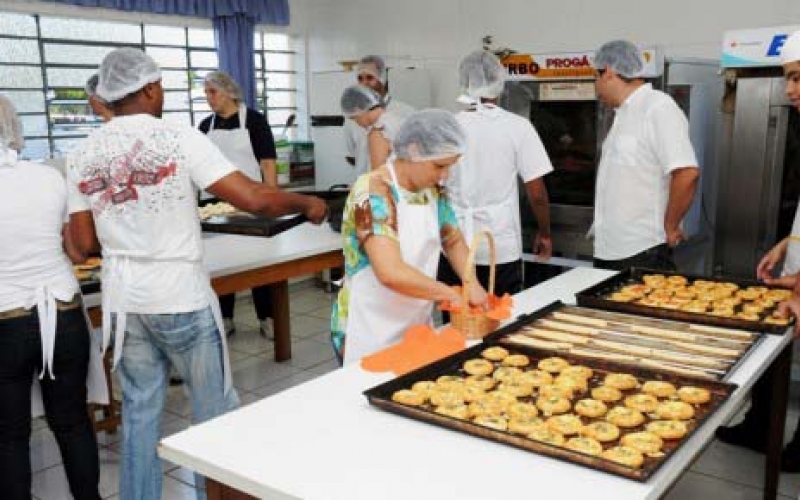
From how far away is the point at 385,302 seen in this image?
7.47 feet

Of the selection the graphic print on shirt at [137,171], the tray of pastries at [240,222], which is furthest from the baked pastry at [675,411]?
the tray of pastries at [240,222]

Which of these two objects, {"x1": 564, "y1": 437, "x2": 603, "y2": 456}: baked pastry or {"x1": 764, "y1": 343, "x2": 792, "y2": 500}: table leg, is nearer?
{"x1": 564, "y1": 437, "x2": 603, "y2": 456}: baked pastry

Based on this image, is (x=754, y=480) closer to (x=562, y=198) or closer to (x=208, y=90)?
(x=562, y=198)

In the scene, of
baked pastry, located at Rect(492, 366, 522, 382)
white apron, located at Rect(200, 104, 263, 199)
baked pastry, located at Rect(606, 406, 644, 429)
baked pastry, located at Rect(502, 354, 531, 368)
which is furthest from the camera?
white apron, located at Rect(200, 104, 263, 199)

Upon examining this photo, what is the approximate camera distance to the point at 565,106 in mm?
4090

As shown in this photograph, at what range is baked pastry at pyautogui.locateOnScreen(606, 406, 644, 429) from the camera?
1.55m

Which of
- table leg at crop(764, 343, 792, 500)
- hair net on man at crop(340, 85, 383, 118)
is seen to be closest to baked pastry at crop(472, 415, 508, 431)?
table leg at crop(764, 343, 792, 500)

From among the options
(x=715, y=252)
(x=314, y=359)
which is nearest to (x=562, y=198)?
(x=715, y=252)

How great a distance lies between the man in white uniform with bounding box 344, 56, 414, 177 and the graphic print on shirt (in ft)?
7.91

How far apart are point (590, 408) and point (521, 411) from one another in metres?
0.16

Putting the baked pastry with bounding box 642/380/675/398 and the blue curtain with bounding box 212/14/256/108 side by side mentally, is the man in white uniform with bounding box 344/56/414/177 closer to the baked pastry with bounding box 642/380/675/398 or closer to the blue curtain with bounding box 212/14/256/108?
the blue curtain with bounding box 212/14/256/108

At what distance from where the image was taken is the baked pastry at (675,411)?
5.14 feet

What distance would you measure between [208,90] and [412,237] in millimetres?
2522

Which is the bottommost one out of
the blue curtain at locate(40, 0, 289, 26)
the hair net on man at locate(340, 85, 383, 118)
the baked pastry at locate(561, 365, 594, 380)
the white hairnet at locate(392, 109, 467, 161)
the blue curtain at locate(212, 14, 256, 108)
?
the baked pastry at locate(561, 365, 594, 380)
